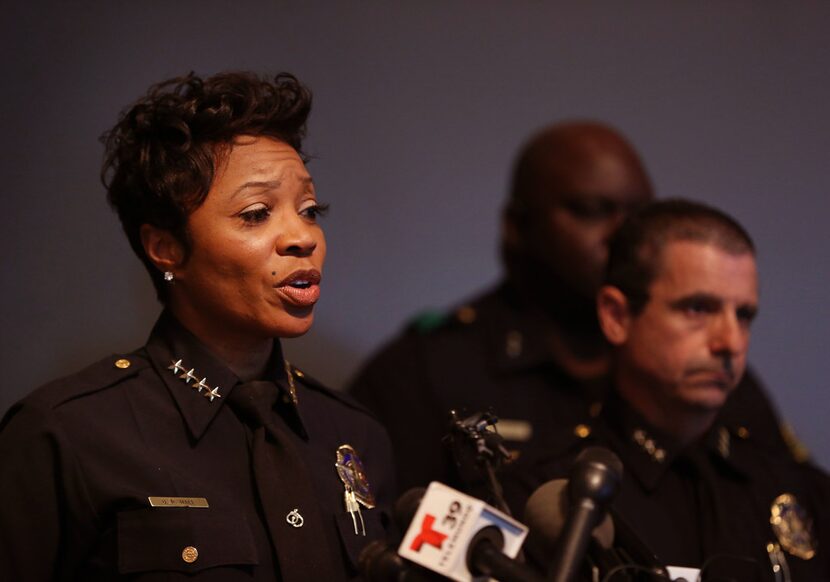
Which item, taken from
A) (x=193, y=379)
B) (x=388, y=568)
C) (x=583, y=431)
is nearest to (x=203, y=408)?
(x=193, y=379)

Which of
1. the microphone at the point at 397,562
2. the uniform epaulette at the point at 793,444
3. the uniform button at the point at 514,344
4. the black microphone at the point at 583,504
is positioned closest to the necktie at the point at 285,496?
the microphone at the point at 397,562

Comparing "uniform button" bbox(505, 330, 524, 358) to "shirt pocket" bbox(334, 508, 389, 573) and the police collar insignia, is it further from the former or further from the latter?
the police collar insignia

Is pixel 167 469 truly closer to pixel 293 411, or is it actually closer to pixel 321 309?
pixel 293 411

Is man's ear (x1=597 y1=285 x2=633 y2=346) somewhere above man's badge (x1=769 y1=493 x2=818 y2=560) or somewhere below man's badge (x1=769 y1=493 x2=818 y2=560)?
above

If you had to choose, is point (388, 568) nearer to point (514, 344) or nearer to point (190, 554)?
point (190, 554)

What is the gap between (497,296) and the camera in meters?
3.61

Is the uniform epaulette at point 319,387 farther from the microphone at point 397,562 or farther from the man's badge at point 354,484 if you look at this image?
the microphone at point 397,562

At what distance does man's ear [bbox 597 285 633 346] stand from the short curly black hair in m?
0.80

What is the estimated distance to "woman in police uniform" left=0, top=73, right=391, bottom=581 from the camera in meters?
1.79

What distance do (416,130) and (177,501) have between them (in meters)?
2.02

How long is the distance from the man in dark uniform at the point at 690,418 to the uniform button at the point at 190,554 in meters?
0.76

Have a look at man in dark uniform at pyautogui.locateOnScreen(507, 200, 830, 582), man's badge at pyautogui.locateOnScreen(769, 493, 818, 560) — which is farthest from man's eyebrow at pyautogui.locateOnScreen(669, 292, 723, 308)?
man's badge at pyautogui.locateOnScreen(769, 493, 818, 560)

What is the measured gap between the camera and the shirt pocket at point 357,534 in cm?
194

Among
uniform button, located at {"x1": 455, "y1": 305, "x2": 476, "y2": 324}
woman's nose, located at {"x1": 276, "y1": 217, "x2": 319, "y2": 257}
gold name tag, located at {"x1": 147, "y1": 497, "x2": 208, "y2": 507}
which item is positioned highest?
woman's nose, located at {"x1": 276, "y1": 217, "x2": 319, "y2": 257}
